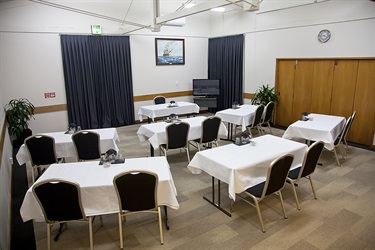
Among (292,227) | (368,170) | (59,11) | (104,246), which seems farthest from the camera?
(59,11)

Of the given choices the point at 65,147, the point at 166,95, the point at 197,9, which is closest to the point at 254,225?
the point at 65,147

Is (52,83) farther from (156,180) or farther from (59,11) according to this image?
(156,180)

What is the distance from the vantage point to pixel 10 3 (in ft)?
20.3

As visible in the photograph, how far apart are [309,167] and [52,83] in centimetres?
639

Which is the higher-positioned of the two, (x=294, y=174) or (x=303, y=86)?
(x=303, y=86)

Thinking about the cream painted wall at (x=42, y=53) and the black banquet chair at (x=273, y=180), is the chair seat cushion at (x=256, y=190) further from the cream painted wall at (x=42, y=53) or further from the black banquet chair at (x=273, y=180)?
the cream painted wall at (x=42, y=53)

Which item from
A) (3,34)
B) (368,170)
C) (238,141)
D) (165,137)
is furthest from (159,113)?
(368,170)

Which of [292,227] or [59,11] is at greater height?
[59,11]

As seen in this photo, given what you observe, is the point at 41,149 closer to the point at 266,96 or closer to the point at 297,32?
the point at 266,96

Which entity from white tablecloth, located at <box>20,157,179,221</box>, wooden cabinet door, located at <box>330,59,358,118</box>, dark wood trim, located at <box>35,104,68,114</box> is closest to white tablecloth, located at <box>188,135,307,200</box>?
white tablecloth, located at <box>20,157,179,221</box>

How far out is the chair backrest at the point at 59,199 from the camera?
2457mm

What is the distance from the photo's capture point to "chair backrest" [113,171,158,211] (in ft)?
8.45

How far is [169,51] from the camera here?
8789mm

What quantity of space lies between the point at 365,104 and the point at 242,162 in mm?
4213
